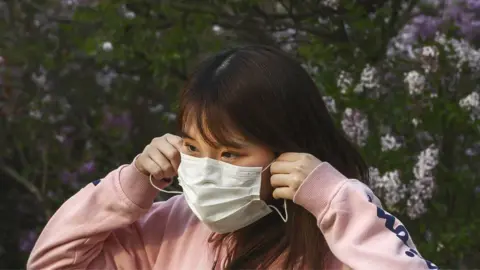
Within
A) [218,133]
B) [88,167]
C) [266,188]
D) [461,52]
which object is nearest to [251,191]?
[266,188]

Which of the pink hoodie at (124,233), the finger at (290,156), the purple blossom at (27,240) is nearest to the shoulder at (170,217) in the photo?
the pink hoodie at (124,233)

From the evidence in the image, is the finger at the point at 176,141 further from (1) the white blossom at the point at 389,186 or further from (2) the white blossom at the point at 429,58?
(2) the white blossom at the point at 429,58

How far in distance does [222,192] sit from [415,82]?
5.12ft

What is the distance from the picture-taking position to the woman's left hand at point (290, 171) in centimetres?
183

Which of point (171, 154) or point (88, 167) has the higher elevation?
point (171, 154)

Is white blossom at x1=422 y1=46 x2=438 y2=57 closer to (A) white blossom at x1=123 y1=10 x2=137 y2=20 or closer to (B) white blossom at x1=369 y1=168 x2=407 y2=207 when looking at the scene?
(B) white blossom at x1=369 y1=168 x2=407 y2=207

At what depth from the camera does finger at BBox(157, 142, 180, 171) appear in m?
2.03

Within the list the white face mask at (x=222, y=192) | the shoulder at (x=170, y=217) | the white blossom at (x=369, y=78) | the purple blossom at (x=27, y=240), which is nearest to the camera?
the white face mask at (x=222, y=192)

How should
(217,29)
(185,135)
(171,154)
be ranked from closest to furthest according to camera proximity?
(185,135), (171,154), (217,29)

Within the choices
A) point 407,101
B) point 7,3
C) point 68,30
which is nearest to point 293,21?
point 407,101

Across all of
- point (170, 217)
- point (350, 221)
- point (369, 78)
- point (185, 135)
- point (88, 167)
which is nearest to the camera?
point (350, 221)

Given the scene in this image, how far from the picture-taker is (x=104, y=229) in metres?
2.12

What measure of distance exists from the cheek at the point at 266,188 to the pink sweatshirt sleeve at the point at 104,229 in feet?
0.98

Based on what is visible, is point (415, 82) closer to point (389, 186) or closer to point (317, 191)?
point (389, 186)
